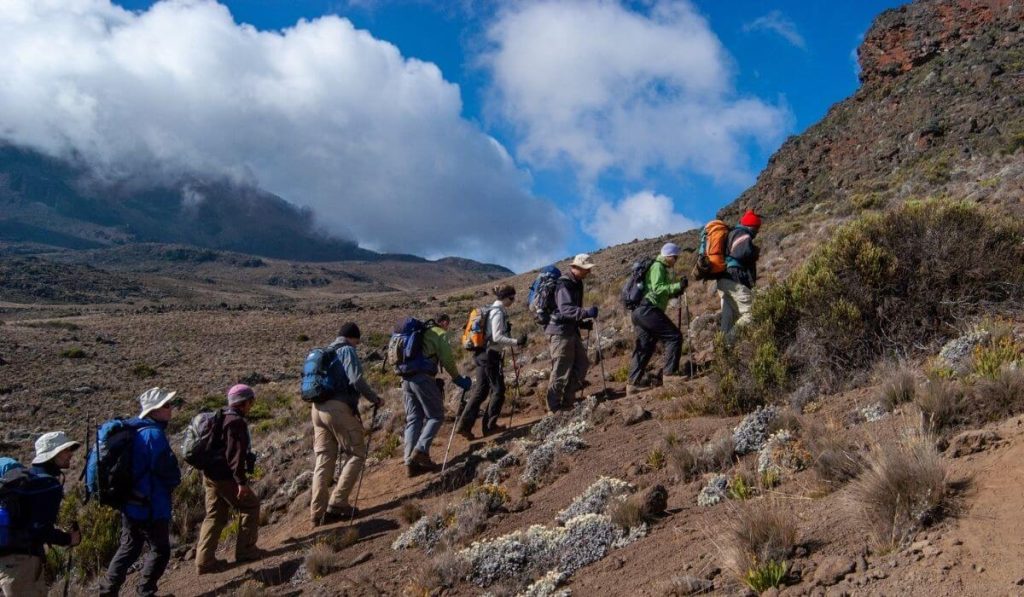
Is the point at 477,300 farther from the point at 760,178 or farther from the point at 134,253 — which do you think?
the point at 134,253

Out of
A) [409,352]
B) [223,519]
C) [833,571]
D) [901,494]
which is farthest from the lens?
[409,352]

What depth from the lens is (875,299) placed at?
756cm

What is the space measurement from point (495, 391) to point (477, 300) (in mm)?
36773

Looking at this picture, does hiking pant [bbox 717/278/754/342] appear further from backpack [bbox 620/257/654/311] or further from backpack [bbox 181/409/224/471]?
backpack [bbox 181/409/224/471]

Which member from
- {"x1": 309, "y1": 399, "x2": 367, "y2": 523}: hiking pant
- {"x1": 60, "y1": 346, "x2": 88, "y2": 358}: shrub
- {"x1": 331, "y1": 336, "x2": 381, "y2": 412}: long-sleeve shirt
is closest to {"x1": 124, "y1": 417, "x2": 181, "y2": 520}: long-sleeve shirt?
{"x1": 309, "y1": 399, "x2": 367, "y2": 523}: hiking pant

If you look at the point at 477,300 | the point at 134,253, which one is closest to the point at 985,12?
the point at 477,300

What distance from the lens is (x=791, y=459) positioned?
5.15 m

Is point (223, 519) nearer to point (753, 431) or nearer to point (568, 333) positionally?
point (568, 333)

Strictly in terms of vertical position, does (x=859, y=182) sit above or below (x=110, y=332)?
above

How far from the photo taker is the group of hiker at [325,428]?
5371mm

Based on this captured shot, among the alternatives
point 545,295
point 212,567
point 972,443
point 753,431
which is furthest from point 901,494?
point 212,567

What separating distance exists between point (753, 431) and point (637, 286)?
3.19 m

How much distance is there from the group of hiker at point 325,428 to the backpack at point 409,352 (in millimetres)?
13

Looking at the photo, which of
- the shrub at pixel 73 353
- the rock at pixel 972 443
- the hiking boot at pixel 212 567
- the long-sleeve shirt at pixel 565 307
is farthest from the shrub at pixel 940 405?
the shrub at pixel 73 353
